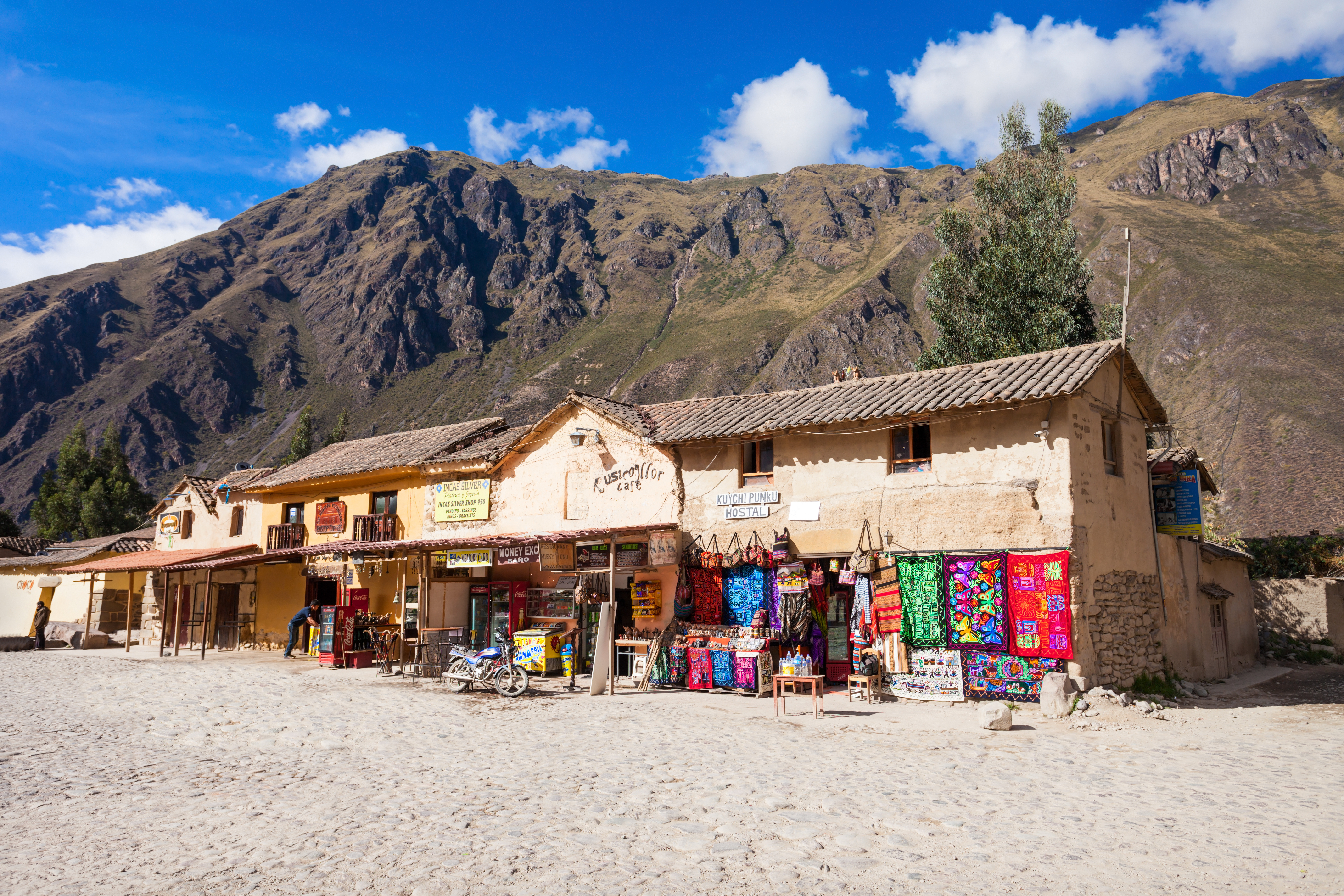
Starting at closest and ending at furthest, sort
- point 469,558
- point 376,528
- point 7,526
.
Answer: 1. point 469,558
2. point 376,528
3. point 7,526

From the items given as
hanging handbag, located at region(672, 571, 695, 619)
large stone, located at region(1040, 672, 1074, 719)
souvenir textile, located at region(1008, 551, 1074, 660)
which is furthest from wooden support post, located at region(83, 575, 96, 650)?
large stone, located at region(1040, 672, 1074, 719)

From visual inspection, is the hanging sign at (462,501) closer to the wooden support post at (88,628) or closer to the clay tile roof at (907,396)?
the clay tile roof at (907,396)

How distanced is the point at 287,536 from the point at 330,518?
2426 mm

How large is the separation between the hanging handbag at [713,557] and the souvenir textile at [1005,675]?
5.02 meters

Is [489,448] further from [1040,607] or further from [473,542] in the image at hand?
[1040,607]

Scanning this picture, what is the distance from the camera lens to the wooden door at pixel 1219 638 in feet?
60.1

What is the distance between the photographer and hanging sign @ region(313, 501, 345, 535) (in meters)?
25.8

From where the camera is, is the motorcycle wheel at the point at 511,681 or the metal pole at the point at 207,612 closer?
the motorcycle wheel at the point at 511,681

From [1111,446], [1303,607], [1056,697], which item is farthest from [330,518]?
[1303,607]

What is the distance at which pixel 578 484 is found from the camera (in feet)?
66.6

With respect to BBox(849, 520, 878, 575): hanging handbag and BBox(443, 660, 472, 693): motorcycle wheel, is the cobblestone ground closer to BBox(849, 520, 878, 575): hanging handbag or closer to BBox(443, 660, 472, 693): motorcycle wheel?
BBox(443, 660, 472, 693): motorcycle wheel

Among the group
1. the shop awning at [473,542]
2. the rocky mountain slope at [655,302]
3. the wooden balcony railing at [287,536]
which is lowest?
the shop awning at [473,542]

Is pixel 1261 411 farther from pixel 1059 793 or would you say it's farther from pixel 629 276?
pixel 629 276

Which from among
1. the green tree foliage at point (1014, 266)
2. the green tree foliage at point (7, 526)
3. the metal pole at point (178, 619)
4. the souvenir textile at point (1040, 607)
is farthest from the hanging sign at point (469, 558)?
the green tree foliage at point (7, 526)
